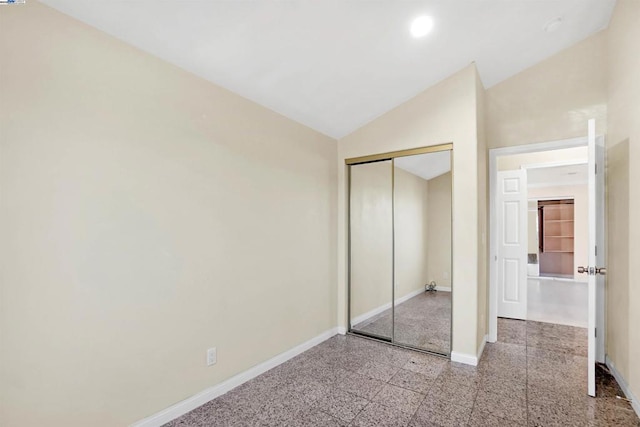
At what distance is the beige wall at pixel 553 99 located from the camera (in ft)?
10.1

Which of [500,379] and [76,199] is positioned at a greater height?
[76,199]

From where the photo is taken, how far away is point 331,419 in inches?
84.2

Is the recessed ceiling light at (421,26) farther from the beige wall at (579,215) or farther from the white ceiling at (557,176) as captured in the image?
the beige wall at (579,215)

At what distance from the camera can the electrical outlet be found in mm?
2369

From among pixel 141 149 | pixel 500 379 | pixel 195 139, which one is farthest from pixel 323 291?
pixel 141 149

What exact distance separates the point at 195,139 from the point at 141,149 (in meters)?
0.40

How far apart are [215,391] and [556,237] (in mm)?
10215

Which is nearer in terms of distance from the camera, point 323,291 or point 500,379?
point 500,379

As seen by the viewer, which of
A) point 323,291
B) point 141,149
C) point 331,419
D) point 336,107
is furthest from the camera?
point 323,291

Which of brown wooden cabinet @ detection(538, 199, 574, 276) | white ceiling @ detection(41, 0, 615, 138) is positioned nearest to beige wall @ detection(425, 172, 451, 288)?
white ceiling @ detection(41, 0, 615, 138)

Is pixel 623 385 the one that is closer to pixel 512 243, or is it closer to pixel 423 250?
pixel 423 250

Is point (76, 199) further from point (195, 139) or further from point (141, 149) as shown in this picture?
point (195, 139)

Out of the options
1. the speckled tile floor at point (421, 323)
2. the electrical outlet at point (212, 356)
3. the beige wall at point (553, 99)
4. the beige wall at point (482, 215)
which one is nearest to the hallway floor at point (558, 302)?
the beige wall at point (482, 215)

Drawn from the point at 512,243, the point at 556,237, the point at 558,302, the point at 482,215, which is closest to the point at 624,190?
the point at 482,215
